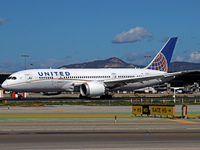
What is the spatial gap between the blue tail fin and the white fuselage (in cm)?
435

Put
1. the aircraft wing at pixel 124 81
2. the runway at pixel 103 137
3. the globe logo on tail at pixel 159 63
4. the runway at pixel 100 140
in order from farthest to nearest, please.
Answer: the globe logo on tail at pixel 159 63 → the aircraft wing at pixel 124 81 → the runway at pixel 103 137 → the runway at pixel 100 140

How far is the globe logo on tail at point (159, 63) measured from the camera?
74.2 metres

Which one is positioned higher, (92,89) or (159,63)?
(159,63)

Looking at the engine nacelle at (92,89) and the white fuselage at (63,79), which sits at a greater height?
the white fuselage at (63,79)

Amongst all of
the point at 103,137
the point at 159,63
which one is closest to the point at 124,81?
the point at 159,63

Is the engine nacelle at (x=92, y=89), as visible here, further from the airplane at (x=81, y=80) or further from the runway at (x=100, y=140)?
the runway at (x=100, y=140)

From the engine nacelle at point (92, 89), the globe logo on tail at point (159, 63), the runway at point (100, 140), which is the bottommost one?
the runway at point (100, 140)

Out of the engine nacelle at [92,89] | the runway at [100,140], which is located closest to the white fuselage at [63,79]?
the engine nacelle at [92,89]

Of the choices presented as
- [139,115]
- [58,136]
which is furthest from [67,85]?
[58,136]

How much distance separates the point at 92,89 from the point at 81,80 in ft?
13.3

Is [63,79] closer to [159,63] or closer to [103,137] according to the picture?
[159,63]

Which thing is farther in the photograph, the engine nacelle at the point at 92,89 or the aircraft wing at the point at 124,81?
the aircraft wing at the point at 124,81

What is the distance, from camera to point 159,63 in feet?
244

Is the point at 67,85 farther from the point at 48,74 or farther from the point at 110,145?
the point at 110,145
